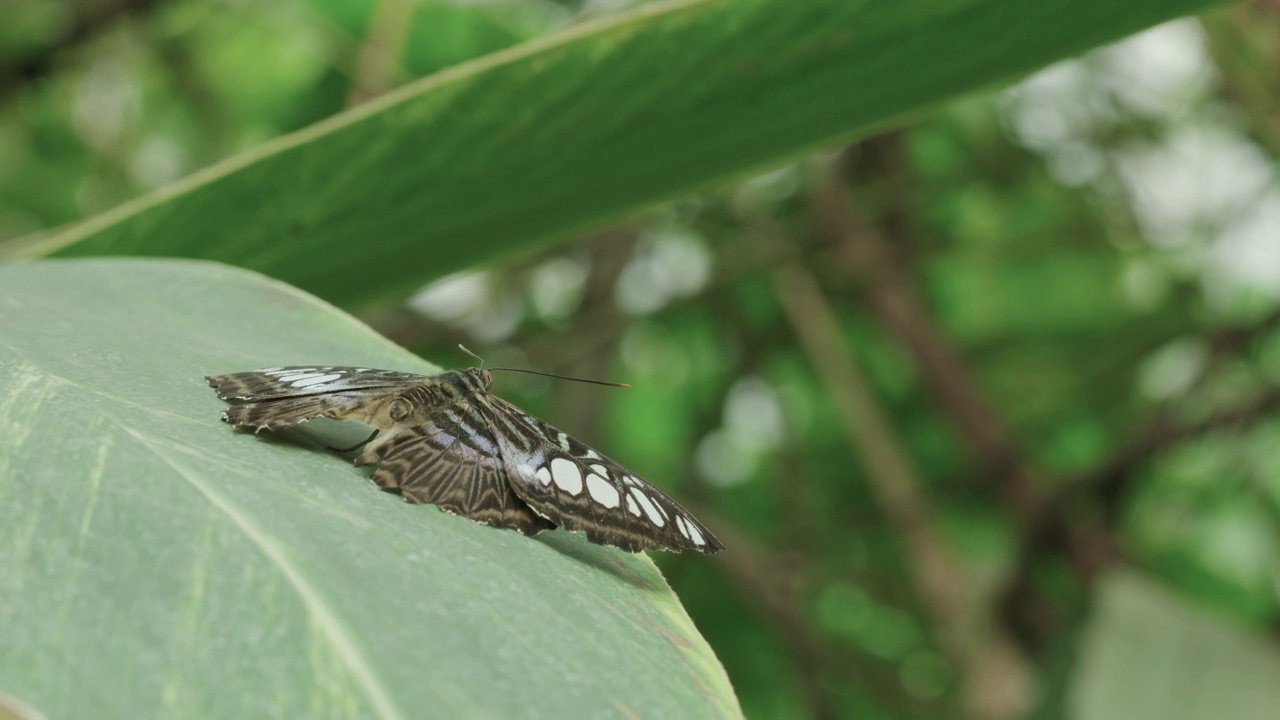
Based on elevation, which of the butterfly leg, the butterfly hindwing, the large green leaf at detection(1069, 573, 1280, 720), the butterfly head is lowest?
the large green leaf at detection(1069, 573, 1280, 720)

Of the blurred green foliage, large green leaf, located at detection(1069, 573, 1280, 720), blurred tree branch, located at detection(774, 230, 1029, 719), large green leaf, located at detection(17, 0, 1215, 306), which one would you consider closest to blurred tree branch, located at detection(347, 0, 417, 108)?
the blurred green foliage

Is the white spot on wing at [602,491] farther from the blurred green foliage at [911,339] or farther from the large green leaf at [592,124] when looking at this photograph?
the blurred green foliage at [911,339]

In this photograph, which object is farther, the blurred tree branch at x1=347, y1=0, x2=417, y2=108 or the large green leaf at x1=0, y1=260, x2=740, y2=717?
the blurred tree branch at x1=347, y1=0, x2=417, y2=108

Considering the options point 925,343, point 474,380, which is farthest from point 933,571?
point 474,380

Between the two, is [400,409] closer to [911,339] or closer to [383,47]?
[383,47]

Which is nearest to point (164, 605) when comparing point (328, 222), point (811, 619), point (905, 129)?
point (328, 222)

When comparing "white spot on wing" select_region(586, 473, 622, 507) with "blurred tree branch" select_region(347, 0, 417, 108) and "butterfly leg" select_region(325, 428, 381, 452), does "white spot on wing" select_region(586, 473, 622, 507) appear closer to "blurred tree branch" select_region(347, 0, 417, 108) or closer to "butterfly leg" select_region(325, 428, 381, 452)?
"butterfly leg" select_region(325, 428, 381, 452)

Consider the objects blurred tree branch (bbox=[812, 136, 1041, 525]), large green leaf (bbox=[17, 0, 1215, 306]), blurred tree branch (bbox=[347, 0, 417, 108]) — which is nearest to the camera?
large green leaf (bbox=[17, 0, 1215, 306])
